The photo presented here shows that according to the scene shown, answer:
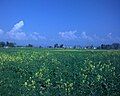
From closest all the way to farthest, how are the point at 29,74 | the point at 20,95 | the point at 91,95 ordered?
the point at 20,95 → the point at 91,95 → the point at 29,74

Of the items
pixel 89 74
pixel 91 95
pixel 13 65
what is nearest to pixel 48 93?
pixel 91 95

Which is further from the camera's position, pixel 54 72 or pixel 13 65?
pixel 13 65

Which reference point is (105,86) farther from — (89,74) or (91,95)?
(89,74)

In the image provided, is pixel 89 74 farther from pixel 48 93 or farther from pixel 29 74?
pixel 48 93

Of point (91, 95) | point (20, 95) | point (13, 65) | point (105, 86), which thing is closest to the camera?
point (20, 95)

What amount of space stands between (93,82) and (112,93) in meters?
1.36

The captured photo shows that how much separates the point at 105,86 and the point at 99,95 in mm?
1302

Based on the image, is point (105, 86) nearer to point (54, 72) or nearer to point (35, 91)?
point (35, 91)

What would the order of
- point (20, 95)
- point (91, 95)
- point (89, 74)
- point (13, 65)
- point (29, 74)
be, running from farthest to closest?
point (13, 65)
point (29, 74)
point (89, 74)
point (91, 95)
point (20, 95)

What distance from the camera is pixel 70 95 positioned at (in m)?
10.8

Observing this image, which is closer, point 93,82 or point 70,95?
point 70,95

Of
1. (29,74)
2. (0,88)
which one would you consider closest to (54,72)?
(29,74)

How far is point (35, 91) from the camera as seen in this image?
36.2 ft

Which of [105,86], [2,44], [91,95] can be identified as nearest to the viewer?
[91,95]
